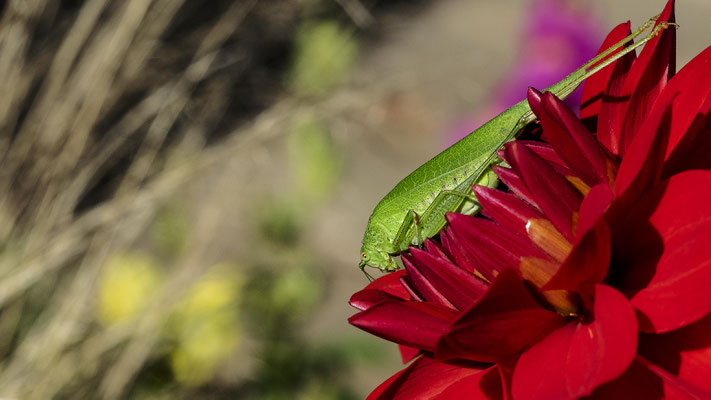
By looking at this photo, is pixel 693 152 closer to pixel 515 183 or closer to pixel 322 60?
pixel 515 183

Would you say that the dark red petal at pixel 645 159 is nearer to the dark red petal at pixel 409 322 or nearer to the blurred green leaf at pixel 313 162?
the dark red petal at pixel 409 322

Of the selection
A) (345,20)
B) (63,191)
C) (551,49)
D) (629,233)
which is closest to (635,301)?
(629,233)

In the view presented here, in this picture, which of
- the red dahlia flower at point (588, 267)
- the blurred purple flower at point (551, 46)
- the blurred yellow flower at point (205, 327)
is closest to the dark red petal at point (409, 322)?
the red dahlia flower at point (588, 267)

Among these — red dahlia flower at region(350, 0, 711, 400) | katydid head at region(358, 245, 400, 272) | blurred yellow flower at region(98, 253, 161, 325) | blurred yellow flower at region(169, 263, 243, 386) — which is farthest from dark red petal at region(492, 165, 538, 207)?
blurred yellow flower at region(98, 253, 161, 325)

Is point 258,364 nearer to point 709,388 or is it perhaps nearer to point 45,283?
point 45,283

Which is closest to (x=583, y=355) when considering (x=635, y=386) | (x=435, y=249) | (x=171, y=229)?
(x=635, y=386)

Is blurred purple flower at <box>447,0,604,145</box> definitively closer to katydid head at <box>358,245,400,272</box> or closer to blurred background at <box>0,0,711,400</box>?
blurred background at <box>0,0,711,400</box>
